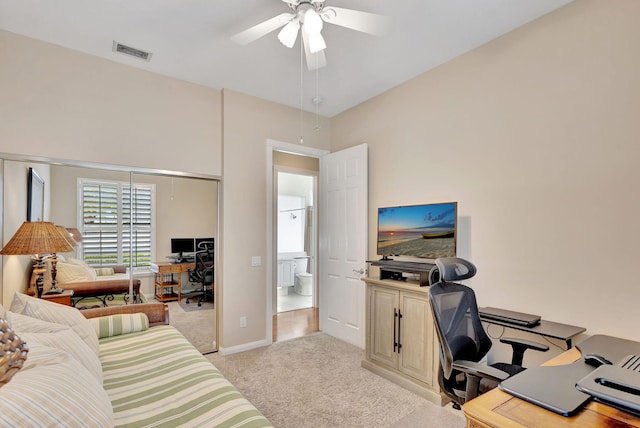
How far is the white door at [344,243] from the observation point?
3.72m

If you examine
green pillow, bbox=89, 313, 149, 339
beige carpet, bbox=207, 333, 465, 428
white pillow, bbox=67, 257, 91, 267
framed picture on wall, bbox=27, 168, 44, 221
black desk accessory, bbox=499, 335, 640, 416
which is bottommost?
beige carpet, bbox=207, 333, 465, 428

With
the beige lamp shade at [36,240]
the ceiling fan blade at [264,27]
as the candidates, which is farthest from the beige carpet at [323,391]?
the ceiling fan blade at [264,27]

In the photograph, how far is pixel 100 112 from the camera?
286 cm

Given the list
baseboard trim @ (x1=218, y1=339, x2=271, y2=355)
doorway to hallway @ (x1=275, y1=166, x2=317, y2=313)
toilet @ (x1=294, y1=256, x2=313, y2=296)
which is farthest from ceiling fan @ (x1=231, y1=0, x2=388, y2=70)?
toilet @ (x1=294, y1=256, x2=313, y2=296)

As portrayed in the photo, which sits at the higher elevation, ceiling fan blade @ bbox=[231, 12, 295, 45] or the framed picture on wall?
ceiling fan blade @ bbox=[231, 12, 295, 45]

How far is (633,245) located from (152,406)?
9.12 feet

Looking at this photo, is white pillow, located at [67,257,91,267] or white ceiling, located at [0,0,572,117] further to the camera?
white pillow, located at [67,257,91,267]

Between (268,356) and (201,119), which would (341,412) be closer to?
(268,356)

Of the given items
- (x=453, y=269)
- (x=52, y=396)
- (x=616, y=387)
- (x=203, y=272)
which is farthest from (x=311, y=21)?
(x=203, y=272)

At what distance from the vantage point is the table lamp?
2.23m

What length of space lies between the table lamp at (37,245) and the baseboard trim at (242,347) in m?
1.64

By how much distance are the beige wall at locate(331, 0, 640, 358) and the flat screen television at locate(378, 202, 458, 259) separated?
0.72 ft

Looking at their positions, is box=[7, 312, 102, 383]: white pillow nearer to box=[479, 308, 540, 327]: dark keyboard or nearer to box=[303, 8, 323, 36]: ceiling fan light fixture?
box=[303, 8, 323, 36]: ceiling fan light fixture

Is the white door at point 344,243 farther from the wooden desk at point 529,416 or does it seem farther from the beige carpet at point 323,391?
the wooden desk at point 529,416
